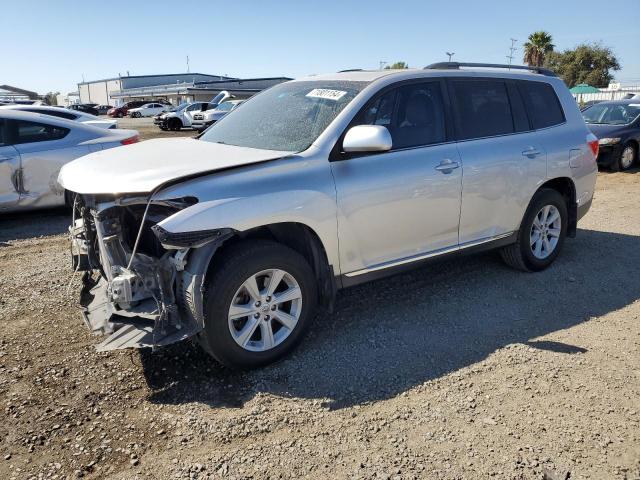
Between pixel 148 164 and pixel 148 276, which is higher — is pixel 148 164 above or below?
above

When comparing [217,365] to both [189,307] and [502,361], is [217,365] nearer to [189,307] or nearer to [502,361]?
[189,307]

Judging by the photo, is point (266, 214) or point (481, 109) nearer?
point (266, 214)

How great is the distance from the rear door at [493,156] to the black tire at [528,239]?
0.14m

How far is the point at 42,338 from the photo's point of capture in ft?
13.1

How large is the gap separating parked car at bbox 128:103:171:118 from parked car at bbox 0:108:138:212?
1798 inches

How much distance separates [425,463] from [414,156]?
2286 mm

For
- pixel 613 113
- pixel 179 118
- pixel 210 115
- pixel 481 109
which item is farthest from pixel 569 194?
pixel 179 118

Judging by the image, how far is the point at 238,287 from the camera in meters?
3.27

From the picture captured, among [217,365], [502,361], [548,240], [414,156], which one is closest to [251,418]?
[217,365]

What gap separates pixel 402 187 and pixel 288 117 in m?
1.05

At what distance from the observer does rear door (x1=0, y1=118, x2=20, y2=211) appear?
7016 millimetres

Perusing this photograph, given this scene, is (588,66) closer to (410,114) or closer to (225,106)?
(225,106)

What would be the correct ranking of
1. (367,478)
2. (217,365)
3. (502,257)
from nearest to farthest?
(367,478) → (217,365) → (502,257)

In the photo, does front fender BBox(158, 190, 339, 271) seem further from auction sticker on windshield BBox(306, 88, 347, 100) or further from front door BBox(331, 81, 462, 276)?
auction sticker on windshield BBox(306, 88, 347, 100)
